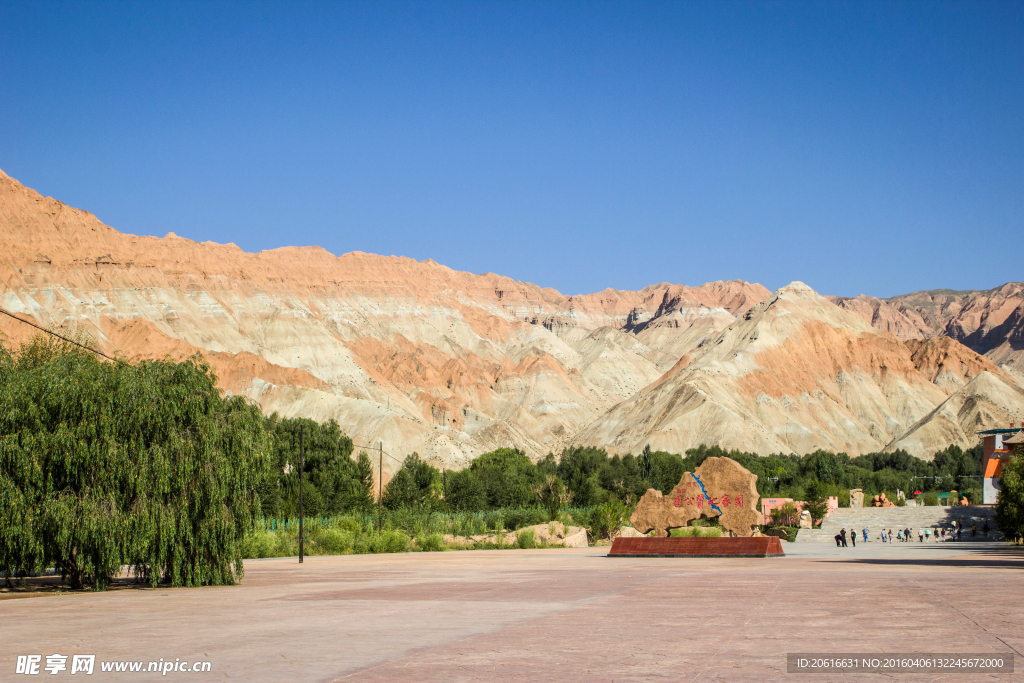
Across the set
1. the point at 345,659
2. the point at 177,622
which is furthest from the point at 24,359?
the point at 345,659

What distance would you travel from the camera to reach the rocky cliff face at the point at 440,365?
4594 inches

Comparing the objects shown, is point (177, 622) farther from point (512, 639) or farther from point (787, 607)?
point (787, 607)

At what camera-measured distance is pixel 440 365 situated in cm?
16812

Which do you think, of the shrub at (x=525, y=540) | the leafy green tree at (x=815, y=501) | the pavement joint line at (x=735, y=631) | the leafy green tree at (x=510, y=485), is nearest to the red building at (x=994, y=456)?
the leafy green tree at (x=815, y=501)

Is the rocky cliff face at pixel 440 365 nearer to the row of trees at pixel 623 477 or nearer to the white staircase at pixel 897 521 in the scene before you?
the row of trees at pixel 623 477

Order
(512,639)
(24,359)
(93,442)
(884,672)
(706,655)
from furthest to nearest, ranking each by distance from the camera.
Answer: (24,359)
(93,442)
(512,639)
(706,655)
(884,672)

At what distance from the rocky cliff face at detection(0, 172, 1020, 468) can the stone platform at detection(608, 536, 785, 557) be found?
70014mm

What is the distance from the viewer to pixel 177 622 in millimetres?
14312

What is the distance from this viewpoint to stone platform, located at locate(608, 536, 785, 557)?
3462 centimetres

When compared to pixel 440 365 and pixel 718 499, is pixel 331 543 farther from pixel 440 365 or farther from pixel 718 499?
pixel 440 365

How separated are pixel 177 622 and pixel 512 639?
18.9ft

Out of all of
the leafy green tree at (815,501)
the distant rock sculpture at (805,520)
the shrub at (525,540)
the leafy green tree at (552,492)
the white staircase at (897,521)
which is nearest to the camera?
the shrub at (525,540)

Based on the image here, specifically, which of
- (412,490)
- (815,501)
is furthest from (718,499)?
(815,501)

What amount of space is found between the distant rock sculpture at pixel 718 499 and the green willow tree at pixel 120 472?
64.8 feet
